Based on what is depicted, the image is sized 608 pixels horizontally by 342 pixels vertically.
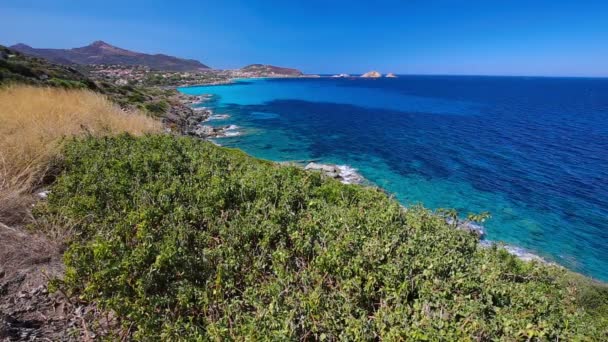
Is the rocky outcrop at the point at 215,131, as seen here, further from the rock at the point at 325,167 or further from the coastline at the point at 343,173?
the rock at the point at 325,167

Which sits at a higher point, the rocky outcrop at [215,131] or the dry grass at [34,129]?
the dry grass at [34,129]

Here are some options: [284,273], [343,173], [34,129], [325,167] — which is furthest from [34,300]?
[325,167]

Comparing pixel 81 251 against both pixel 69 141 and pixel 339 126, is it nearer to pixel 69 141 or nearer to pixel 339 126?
pixel 69 141

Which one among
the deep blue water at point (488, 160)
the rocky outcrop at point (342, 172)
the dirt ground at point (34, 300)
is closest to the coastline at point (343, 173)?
the rocky outcrop at point (342, 172)

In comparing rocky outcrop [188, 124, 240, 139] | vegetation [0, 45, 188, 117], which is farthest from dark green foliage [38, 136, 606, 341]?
rocky outcrop [188, 124, 240, 139]

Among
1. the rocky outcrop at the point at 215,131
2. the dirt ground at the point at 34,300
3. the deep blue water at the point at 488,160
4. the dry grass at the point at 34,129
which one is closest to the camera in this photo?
the dirt ground at the point at 34,300

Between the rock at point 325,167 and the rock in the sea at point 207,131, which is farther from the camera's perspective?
the rock in the sea at point 207,131
